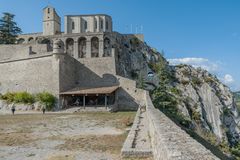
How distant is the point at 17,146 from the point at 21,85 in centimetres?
2763

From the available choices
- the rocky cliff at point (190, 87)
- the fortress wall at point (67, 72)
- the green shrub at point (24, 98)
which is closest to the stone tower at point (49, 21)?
the rocky cliff at point (190, 87)

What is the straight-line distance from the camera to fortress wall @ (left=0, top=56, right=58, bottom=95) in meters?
39.4

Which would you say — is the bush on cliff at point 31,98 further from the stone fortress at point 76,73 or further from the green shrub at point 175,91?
the green shrub at point 175,91

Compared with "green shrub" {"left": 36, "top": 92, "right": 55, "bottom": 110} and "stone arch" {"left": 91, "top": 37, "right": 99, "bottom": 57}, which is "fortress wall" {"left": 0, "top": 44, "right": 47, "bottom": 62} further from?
"stone arch" {"left": 91, "top": 37, "right": 99, "bottom": 57}

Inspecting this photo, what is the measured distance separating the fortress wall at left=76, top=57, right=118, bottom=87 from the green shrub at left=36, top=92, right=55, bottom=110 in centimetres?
709

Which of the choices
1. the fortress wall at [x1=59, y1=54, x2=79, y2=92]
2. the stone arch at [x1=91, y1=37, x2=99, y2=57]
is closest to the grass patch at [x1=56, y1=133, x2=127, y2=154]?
the fortress wall at [x1=59, y1=54, x2=79, y2=92]

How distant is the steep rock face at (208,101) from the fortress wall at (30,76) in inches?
1031

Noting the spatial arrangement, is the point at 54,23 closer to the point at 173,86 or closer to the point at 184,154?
the point at 173,86

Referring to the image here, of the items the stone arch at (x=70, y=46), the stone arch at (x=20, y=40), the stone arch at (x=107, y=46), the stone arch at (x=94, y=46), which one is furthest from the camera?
the stone arch at (x=20, y=40)

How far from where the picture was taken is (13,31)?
62.1 meters

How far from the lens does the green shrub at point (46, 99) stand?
120 ft

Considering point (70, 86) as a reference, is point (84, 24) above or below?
above

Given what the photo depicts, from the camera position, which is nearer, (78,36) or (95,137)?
(95,137)

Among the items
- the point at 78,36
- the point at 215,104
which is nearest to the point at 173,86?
the point at 215,104
